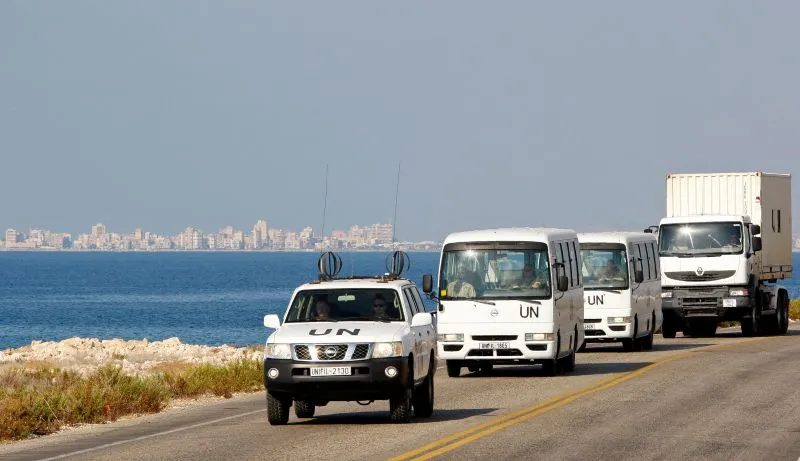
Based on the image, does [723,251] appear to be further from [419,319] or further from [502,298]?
[419,319]

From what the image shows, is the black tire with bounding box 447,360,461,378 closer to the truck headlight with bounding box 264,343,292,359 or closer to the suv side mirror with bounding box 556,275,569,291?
the suv side mirror with bounding box 556,275,569,291

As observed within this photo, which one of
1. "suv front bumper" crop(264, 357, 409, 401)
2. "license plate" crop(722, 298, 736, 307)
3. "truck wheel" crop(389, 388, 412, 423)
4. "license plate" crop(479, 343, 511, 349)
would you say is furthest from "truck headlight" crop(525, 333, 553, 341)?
"license plate" crop(722, 298, 736, 307)

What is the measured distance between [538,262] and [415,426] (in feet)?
29.0

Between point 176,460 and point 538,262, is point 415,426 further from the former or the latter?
point 538,262

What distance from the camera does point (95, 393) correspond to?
2247cm

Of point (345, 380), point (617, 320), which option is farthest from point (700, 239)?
point (345, 380)

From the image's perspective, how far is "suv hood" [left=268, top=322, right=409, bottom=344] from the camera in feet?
58.9

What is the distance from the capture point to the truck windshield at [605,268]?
33.9 meters

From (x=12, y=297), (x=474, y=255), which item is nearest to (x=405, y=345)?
(x=474, y=255)

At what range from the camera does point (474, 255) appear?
88.1 feet

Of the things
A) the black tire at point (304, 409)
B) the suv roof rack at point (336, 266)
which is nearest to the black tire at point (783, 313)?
the suv roof rack at point (336, 266)

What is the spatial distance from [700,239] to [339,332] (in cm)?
2225

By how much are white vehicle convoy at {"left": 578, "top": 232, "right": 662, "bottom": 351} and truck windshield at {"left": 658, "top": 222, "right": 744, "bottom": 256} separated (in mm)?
3889

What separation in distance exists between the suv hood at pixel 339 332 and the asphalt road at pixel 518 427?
106cm
